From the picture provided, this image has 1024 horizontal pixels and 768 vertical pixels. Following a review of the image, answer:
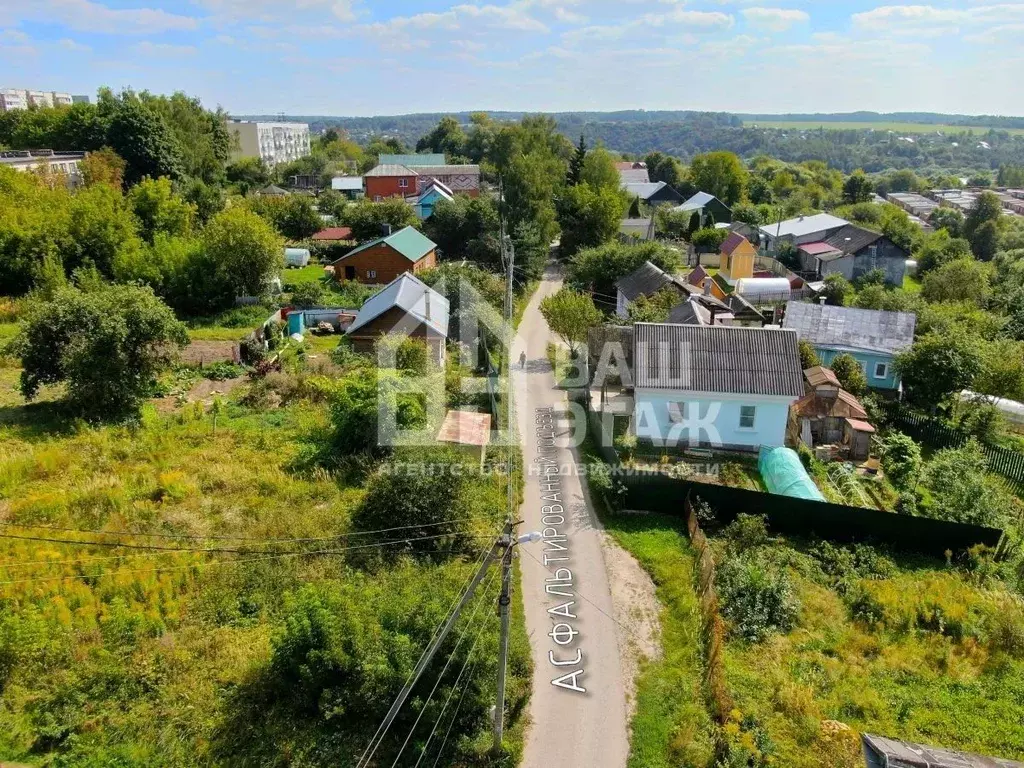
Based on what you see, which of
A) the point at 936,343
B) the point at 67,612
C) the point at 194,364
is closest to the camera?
the point at 67,612

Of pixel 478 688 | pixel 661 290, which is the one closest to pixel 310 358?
pixel 661 290

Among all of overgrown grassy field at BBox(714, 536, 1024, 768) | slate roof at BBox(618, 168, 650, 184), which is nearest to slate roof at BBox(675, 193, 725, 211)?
slate roof at BBox(618, 168, 650, 184)

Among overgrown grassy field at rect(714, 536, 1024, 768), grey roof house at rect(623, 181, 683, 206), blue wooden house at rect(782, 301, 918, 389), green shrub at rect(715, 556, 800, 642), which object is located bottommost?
overgrown grassy field at rect(714, 536, 1024, 768)

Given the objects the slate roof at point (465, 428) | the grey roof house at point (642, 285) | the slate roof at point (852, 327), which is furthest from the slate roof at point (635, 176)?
the slate roof at point (465, 428)

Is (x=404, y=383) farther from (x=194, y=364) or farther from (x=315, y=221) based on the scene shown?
(x=315, y=221)

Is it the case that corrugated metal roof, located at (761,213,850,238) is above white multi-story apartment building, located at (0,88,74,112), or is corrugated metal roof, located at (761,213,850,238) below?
below

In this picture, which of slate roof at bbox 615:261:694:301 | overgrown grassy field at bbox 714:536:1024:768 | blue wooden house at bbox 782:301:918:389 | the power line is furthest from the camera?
slate roof at bbox 615:261:694:301

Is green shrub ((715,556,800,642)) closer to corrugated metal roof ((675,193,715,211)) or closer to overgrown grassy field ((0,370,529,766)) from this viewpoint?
overgrown grassy field ((0,370,529,766))
